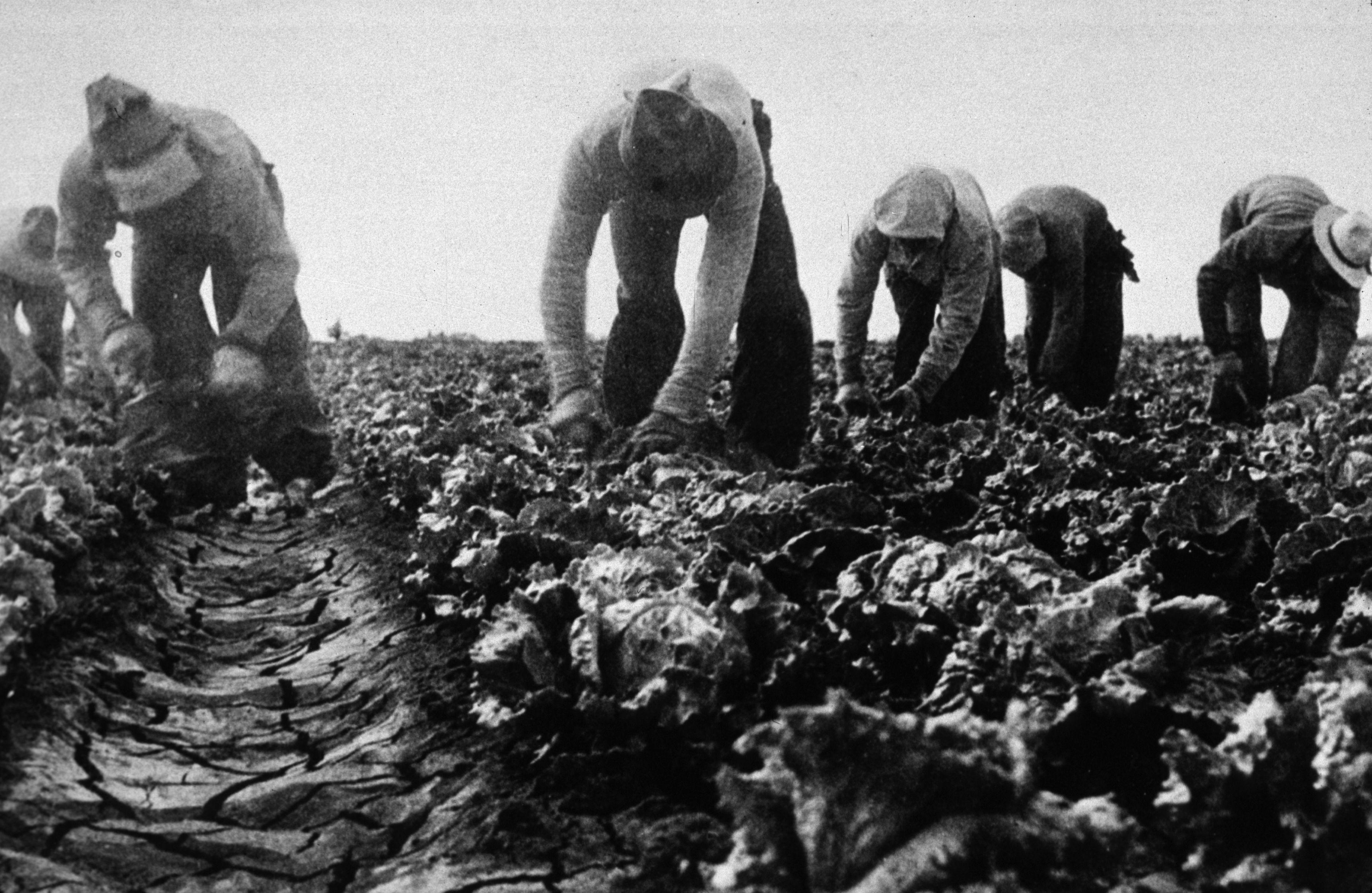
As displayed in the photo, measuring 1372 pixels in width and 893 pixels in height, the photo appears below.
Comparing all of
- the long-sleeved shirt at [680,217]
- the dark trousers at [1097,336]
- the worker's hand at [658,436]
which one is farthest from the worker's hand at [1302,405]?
the worker's hand at [658,436]

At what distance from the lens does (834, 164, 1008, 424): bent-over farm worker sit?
279 inches

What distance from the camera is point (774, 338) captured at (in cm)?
591

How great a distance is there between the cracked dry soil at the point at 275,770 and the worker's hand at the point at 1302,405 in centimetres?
517

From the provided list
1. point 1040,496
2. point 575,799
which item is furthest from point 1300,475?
point 575,799

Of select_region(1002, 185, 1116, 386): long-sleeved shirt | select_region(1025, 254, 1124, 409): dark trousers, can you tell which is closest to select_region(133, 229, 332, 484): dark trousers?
select_region(1002, 185, 1116, 386): long-sleeved shirt

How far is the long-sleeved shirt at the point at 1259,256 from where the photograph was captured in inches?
316

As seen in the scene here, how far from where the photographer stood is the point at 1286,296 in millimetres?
8508

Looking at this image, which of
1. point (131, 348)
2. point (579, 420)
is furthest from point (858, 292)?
point (131, 348)

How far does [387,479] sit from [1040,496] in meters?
3.54

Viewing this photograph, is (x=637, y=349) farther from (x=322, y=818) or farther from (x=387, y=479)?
(x=322, y=818)

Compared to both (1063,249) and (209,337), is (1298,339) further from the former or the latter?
(209,337)

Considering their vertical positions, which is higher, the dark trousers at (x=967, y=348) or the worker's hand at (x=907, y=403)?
the dark trousers at (x=967, y=348)

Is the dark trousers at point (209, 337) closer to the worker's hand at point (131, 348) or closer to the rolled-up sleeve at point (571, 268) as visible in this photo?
the worker's hand at point (131, 348)

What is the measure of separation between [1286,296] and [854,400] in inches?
123
